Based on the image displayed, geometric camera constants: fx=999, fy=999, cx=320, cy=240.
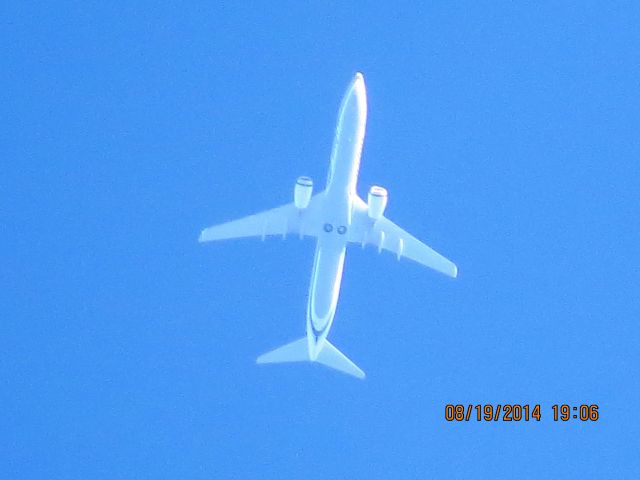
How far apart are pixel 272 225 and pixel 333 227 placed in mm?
3174

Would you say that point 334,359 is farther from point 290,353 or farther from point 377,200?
point 377,200

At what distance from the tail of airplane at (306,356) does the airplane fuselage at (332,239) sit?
210 cm

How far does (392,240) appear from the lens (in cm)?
4894

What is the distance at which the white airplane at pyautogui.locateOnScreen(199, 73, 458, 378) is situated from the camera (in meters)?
44.9

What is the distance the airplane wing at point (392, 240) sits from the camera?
47875 mm

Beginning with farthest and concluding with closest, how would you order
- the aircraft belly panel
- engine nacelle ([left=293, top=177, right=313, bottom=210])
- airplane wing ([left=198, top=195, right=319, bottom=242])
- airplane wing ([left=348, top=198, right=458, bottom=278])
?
airplane wing ([left=348, top=198, right=458, bottom=278]) → airplane wing ([left=198, top=195, right=319, bottom=242]) → the aircraft belly panel → engine nacelle ([left=293, top=177, right=313, bottom=210])

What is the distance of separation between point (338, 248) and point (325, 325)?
382 centimetres

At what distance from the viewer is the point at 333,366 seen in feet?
168

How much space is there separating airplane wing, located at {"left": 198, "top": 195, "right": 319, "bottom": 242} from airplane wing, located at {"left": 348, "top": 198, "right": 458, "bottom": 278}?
6.68ft

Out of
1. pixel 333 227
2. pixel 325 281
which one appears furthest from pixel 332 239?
pixel 325 281

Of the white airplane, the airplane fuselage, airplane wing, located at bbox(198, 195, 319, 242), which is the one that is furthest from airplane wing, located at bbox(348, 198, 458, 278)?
airplane wing, located at bbox(198, 195, 319, 242)

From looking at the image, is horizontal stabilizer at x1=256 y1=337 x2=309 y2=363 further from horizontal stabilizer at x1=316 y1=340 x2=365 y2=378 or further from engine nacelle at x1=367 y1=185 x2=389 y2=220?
engine nacelle at x1=367 y1=185 x2=389 y2=220

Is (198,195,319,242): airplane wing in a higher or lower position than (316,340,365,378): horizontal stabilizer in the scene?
higher

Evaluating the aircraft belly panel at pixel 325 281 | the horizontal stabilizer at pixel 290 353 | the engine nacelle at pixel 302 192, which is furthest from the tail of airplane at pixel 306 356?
the engine nacelle at pixel 302 192
